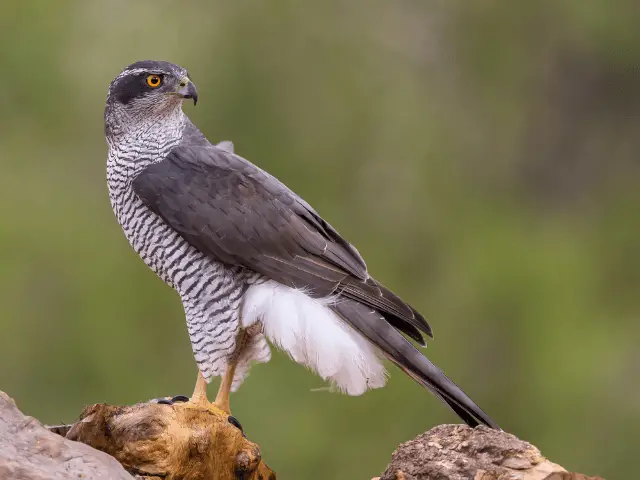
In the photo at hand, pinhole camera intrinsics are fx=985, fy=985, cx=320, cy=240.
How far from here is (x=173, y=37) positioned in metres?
8.24

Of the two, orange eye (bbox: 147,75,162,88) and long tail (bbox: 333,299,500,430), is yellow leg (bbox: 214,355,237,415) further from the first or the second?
orange eye (bbox: 147,75,162,88)

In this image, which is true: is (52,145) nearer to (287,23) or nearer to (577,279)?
(287,23)

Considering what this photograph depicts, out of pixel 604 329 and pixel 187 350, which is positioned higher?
pixel 604 329

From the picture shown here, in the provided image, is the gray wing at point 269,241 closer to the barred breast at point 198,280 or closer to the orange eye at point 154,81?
the barred breast at point 198,280

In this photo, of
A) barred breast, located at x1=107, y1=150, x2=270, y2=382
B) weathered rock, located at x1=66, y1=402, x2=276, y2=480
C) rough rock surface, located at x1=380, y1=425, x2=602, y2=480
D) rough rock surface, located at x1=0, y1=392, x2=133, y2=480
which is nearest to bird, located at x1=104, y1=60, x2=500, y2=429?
barred breast, located at x1=107, y1=150, x2=270, y2=382

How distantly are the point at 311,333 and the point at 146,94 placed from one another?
134 centimetres

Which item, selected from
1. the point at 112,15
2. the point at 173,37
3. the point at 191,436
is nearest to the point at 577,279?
the point at 173,37

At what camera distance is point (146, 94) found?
4.54 metres

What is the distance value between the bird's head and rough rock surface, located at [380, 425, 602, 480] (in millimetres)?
1893

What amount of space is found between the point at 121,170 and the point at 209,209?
47 cm

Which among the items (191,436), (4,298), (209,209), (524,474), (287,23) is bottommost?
(191,436)

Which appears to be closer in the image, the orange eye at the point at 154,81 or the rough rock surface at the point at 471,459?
the rough rock surface at the point at 471,459

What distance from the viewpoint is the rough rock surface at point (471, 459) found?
359cm

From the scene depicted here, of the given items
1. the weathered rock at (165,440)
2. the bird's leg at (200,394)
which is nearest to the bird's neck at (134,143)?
the bird's leg at (200,394)
